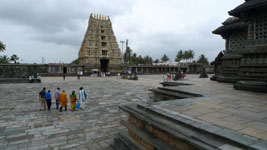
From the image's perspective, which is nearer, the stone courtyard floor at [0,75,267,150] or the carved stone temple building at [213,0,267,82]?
the stone courtyard floor at [0,75,267,150]

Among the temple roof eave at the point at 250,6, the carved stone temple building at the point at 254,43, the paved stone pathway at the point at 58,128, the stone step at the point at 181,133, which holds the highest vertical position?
the temple roof eave at the point at 250,6

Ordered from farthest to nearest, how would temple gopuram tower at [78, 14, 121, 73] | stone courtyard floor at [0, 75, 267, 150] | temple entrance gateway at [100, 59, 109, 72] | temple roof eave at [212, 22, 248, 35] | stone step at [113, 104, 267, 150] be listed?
temple entrance gateway at [100, 59, 109, 72], temple gopuram tower at [78, 14, 121, 73], temple roof eave at [212, 22, 248, 35], stone courtyard floor at [0, 75, 267, 150], stone step at [113, 104, 267, 150]

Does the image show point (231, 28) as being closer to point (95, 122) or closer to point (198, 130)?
point (95, 122)

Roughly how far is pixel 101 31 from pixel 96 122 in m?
40.8

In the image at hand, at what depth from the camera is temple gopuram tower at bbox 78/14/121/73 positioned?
39.9 metres

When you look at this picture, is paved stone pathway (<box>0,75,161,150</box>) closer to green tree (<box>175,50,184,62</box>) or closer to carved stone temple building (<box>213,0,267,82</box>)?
carved stone temple building (<box>213,0,267,82</box>)

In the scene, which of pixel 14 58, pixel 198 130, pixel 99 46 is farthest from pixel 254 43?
pixel 14 58

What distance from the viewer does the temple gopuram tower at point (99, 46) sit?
39.9 meters

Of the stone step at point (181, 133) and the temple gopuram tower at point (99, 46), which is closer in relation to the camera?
the stone step at point (181, 133)

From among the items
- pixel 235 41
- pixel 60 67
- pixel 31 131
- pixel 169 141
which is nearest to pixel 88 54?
pixel 60 67

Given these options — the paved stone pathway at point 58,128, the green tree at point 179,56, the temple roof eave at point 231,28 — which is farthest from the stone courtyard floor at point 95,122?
the green tree at point 179,56

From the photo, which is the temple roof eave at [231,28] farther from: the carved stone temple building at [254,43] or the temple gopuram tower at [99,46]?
the temple gopuram tower at [99,46]

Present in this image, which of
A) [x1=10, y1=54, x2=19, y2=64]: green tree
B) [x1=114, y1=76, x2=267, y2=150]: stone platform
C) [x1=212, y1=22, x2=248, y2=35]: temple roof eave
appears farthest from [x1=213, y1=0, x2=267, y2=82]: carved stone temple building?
[x1=10, y1=54, x2=19, y2=64]: green tree

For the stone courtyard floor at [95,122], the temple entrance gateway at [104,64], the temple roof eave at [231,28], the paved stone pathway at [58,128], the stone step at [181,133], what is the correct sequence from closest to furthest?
the stone step at [181,133]
the stone courtyard floor at [95,122]
the paved stone pathway at [58,128]
the temple roof eave at [231,28]
the temple entrance gateway at [104,64]
